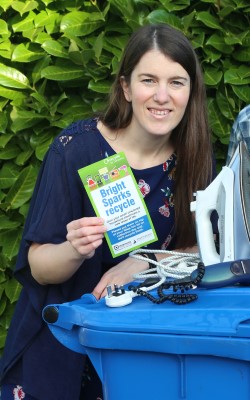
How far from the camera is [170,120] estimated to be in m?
2.07

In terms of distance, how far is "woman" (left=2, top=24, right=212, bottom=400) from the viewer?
6.57 ft

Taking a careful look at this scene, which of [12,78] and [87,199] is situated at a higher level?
[12,78]

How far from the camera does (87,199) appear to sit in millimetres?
2037

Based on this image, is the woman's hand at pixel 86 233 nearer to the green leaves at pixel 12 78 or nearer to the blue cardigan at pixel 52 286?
the blue cardigan at pixel 52 286

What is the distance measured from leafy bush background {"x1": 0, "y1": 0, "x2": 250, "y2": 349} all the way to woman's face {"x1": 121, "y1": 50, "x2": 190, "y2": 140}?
0.58 metres

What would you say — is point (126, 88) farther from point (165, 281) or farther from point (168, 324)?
point (168, 324)

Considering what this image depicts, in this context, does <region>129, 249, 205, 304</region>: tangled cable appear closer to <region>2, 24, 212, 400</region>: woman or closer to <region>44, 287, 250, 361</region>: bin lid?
<region>44, 287, 250, 361</region>: bin lid

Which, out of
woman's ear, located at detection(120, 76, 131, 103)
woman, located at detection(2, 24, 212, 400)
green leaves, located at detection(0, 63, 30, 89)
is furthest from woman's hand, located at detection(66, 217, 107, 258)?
green leaves, located at detection(0, 63, 30, 89)

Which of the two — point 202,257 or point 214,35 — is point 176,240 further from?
point 214,35

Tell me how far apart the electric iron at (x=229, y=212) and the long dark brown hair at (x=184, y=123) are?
33 centimetres

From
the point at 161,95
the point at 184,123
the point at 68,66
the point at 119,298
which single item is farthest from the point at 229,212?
the point at 68,66

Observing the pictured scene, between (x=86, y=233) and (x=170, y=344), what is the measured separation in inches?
16.8

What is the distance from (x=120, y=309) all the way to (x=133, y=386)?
167 mm

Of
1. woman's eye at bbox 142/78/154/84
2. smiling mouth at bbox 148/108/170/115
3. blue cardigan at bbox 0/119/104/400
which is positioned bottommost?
blue cardigan at bbox 0/119/104/400
